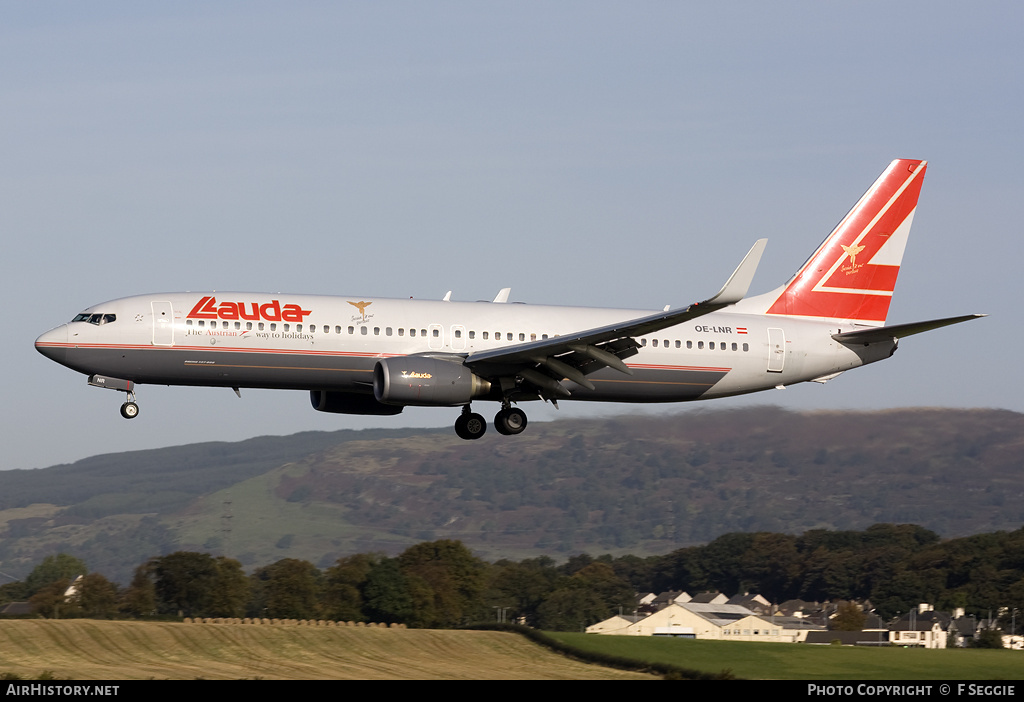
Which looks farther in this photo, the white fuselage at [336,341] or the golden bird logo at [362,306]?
the golden bird logo at [362,306]

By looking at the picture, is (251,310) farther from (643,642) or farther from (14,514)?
(14,514)

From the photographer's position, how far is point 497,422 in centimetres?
3859

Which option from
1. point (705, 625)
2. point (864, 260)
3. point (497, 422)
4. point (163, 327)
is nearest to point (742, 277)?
point (497, 422)

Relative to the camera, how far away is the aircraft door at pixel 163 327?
34.6m

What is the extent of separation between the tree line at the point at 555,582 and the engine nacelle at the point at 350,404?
2402cm

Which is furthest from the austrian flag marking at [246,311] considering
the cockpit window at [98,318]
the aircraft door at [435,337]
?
the aircraft door at [435,337]

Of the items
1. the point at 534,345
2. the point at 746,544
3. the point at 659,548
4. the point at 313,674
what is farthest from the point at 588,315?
the point at 659,548

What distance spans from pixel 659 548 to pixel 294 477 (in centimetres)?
7450

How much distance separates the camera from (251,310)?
3522cm

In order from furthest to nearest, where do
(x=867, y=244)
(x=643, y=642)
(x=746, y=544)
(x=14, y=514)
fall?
(x=14, y=514), (x=746, y=544), (x=643, y=642), (x=867, y=244)

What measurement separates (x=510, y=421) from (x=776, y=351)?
8.93 metres

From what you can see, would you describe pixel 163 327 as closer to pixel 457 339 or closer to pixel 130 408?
pixel 130 408

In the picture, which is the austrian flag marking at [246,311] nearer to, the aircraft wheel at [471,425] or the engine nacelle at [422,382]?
the engine nacelle at [422,382]
